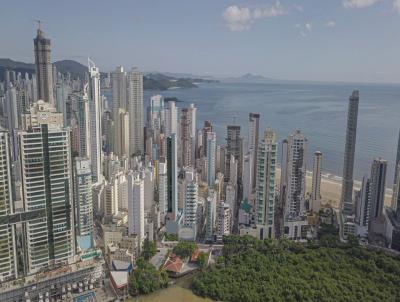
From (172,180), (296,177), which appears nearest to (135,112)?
(172,180)

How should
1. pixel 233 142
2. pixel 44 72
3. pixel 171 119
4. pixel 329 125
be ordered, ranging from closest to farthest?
1. pixel 233 142
2. pixel 171 119
3. pixel 44 72
4. pixel 329 125

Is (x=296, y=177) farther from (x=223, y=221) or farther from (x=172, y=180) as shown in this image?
(x=172, y=180)

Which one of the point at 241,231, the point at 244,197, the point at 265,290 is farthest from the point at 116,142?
the point at 265,290

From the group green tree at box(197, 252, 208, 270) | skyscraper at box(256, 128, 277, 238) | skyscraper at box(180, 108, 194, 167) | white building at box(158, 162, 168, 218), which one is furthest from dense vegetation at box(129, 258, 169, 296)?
skyscraper at box(180, 108, 194, 167)

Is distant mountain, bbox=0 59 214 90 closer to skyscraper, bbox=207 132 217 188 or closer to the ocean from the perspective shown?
the ocean

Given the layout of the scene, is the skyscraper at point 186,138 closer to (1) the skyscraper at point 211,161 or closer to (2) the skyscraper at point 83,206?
(1) the skyscraper at point 211,161

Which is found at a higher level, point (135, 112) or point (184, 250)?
point (135, 112)
